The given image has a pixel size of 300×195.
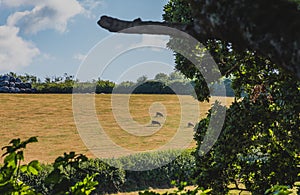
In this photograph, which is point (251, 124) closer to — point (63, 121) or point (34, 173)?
point (34, 173)

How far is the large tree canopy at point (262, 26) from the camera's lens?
1.61 metres

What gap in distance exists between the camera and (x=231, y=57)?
7352 mm

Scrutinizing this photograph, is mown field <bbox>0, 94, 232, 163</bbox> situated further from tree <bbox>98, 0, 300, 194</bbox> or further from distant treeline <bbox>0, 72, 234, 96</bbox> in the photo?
tree <bbox>98, 0, 300, 194</bbox>

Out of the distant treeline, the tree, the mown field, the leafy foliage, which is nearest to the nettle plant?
the leafy foliage

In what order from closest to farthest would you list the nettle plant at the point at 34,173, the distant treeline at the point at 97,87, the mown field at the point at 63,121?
the nettle plant at the point at 34,173 → the mown field at the point at 63,121 → the distant treeline at the point at 97,87

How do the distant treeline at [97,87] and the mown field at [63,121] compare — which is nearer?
the mown field at [63,121]

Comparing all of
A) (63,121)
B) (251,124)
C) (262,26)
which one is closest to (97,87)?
(63,121)

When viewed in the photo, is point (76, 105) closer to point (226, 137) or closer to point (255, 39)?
point (226, 137)

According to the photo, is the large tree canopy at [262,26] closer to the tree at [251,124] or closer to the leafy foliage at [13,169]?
the leafy foliage at [13,169]

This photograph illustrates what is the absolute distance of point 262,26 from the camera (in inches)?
65.7

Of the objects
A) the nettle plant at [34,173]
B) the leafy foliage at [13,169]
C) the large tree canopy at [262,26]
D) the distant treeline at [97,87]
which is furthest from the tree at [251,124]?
the distant treeline at [97,87]

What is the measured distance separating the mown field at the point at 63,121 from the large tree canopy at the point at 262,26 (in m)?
24.3

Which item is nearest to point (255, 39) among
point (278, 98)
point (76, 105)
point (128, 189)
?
point (278, 98)

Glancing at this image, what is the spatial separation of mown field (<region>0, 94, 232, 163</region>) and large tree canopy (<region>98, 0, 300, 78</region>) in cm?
2427
